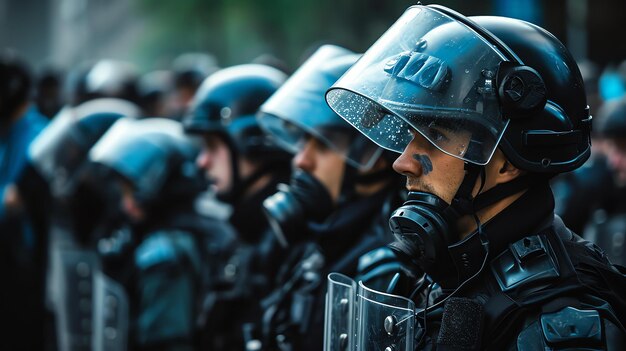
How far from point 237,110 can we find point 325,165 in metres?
1.44

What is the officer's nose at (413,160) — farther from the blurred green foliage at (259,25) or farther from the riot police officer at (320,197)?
the blurred green foliage at (259,25)

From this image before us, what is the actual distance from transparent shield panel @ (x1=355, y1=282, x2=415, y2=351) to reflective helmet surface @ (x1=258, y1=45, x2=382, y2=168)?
1.39 m

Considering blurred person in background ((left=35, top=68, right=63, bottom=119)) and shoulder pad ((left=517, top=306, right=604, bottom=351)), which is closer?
shoulder pad ((left=517, top=306, right=604, bottom=351))

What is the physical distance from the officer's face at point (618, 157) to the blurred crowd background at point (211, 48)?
0.04ft

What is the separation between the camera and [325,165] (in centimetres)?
413

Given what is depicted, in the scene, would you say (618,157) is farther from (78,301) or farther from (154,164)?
(78,301)

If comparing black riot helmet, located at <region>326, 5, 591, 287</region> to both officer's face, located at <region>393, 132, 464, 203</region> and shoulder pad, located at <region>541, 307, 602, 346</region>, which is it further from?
shoulder pad, located at <region>541, 307, 602, 346</region>

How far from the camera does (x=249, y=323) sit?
4617 millimetres

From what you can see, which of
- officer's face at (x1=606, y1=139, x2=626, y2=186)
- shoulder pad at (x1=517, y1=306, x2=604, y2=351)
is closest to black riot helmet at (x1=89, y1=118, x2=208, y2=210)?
officer's face at (x1=606, y1=139, x2=626, y2=186)

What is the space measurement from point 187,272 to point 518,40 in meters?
2.85

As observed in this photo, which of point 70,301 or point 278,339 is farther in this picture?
point 70,301

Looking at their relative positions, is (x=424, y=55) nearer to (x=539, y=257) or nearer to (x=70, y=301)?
(x=539, y=257)

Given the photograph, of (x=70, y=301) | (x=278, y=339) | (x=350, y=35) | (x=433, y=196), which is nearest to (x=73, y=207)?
(x=70, y=301)

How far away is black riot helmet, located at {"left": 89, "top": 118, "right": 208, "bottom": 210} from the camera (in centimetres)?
565
